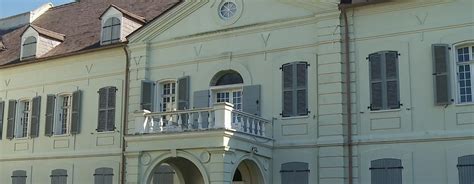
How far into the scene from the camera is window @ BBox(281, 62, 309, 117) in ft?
62.4

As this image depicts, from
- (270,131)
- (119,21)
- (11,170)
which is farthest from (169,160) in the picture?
(11,170)

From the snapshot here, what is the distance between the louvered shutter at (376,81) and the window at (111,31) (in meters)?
9.83

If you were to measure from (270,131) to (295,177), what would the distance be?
159cm

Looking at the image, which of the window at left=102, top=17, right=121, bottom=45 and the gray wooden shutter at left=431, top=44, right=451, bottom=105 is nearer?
the gray wooden shutter at left=431, top=44, right=451, bottom=105

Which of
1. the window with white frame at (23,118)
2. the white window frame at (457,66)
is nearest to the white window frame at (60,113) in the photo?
the window with white frame at (23,118)

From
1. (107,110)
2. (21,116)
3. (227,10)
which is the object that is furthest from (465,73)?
(21,116)

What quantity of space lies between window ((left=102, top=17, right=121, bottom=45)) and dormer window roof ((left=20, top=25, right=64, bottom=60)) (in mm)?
3356

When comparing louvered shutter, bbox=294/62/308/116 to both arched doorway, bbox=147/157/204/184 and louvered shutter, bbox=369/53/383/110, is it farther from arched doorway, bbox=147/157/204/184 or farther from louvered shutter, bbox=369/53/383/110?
arched doorway, bbox=147/157/204/184

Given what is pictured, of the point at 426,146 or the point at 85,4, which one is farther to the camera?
the point at 85,4

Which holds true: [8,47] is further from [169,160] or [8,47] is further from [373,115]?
[373,115]

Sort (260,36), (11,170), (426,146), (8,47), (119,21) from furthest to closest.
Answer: (8,47) < (11,170) < (119,21) < (260,36) < (426,146)

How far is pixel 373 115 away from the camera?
18.0 m

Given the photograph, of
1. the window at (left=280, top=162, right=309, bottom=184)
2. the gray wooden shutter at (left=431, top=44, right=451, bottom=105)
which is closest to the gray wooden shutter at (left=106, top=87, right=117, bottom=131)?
the window at (left=280, top=162, right=309, bottom=184)

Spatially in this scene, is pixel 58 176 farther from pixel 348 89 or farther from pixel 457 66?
pixel 457 66
